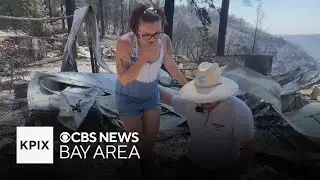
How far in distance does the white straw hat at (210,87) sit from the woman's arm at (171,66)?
13 centimetres

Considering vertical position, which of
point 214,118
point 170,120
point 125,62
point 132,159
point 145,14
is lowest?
point 132,159

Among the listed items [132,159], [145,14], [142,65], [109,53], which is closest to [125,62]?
[142,65]

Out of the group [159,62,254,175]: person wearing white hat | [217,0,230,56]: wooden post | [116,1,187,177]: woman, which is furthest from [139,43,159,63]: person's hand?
[217,0,230,56]: wooden post

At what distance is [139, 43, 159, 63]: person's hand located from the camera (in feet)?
4.25

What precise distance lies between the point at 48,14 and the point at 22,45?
0.37 metres

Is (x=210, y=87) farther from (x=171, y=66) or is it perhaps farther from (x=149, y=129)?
(x=149, y=129)

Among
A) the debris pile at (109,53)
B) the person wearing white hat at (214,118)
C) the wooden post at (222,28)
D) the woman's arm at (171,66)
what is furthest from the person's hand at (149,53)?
the wooden post at (222,28)

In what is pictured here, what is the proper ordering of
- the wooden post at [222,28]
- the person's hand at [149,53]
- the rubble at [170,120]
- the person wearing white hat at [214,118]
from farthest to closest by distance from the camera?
the wooden post at [222,28]
the rubble at [170,120]
the person wearing white hat at [214,118]
the person's hand at [149,53]

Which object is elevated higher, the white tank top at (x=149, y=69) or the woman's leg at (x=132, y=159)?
the white tank top at (x=149, y=69)

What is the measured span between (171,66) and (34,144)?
661 millimetres

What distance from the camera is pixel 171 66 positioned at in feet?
4.99

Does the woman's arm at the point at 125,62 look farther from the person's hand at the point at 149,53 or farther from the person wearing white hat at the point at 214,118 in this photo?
the person wearing white hat at the point at 214,118

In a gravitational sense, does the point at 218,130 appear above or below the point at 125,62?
below

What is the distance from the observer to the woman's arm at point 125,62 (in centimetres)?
130
